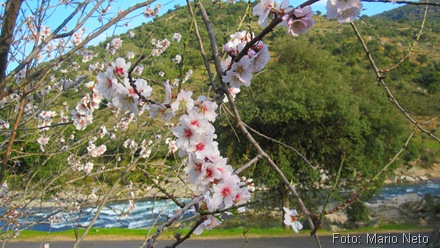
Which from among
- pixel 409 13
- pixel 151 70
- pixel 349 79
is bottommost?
pixel 151 70

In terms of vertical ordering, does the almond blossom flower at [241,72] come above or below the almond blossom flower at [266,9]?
below

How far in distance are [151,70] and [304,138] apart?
411 inches

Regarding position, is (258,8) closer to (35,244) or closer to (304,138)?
(35,244)

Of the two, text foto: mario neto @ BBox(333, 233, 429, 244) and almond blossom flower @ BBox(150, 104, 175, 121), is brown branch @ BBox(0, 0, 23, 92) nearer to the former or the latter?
almond blossom flower @ BBox(150, 104, 175, 121)

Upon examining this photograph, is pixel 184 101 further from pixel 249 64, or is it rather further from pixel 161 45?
pixel 161 45

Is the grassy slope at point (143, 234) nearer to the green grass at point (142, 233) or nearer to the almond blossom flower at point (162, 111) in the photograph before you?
the green grass at point (142, 233)

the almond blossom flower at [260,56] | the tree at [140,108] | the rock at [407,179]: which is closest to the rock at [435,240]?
the tree at [140,108]

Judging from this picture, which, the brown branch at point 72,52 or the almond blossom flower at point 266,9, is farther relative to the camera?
the brown branch at point 72,52

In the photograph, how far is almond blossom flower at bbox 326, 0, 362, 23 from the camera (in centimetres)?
81

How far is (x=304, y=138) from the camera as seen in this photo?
12891 millimetres

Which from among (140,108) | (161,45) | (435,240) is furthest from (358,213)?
(140,108)

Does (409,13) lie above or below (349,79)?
above

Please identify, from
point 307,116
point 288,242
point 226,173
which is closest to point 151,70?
point 226,173

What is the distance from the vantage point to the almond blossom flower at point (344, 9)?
81 centimetres
